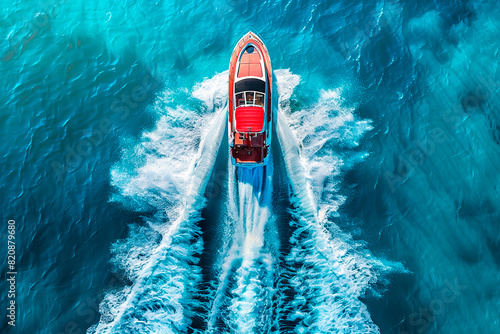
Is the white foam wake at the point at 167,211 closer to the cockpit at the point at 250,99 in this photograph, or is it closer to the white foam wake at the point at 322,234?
the cockpit at the point at 250,99

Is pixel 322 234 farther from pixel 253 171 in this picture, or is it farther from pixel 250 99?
pixel 250 99

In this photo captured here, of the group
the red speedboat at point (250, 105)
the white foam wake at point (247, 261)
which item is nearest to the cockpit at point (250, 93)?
the red speedboat at point (250, 105)

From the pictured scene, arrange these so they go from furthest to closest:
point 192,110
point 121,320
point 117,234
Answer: point 192,110 → point 117,234 → point 121,320

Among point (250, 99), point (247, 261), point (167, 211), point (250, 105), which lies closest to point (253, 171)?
point (250, 105)

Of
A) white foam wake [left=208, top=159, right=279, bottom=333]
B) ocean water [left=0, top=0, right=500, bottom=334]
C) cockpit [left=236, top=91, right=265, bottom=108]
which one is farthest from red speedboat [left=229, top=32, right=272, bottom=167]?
ocean water [left=0, top=0, right=500, bottom=334]

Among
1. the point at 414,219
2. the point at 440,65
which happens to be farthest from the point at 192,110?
the point at 440,65

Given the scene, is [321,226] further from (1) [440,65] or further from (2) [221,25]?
(2) [221,25]

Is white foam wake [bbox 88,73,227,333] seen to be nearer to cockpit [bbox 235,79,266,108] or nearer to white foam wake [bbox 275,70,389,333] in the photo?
cockpit [bbox 235,79,266,108]
